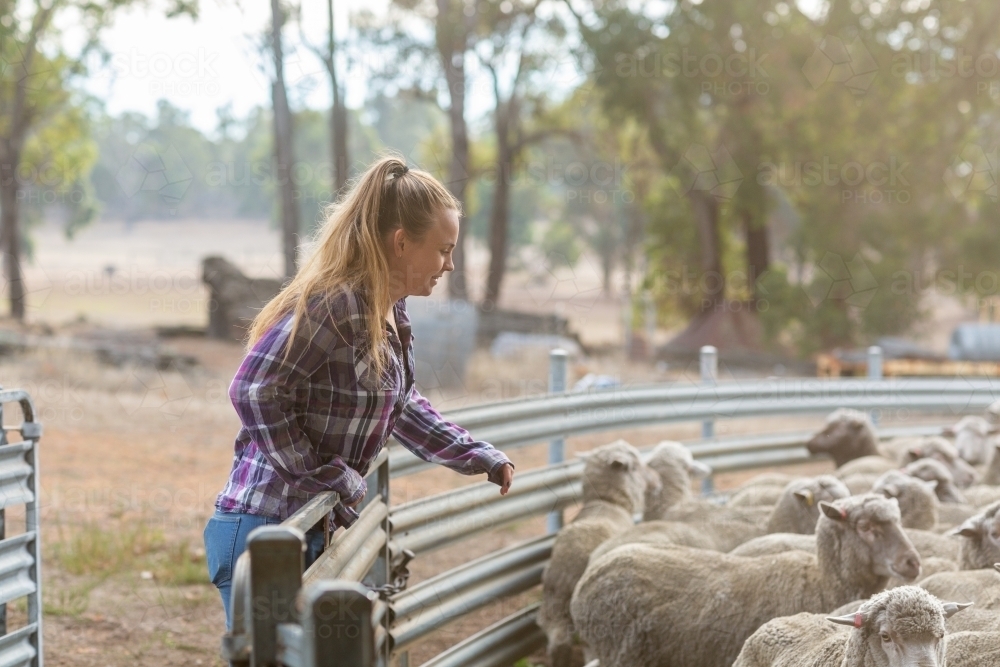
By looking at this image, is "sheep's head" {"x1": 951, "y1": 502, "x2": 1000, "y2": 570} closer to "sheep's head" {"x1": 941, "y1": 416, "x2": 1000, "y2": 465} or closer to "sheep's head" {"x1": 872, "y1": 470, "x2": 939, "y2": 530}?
"sheep's head" {"x1": 872, "y1": 470, "x2": 939, "y2": 530}

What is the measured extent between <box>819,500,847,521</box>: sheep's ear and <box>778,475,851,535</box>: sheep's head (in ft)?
2.52

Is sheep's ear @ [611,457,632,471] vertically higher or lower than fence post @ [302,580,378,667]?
lower

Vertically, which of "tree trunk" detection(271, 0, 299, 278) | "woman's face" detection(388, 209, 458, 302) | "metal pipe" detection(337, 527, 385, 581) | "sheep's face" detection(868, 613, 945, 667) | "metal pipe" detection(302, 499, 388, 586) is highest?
"tree trunk" detection(271, 0, 299, 278)

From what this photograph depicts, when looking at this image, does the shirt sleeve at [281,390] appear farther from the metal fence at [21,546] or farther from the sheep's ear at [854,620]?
the sheep's ear at [854,620]

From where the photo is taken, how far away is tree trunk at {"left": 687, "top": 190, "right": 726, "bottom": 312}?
24.3m

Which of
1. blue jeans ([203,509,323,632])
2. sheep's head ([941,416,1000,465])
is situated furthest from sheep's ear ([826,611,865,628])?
sheep's head ([941,416,1000,465])

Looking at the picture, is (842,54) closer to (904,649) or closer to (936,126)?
(936,126)

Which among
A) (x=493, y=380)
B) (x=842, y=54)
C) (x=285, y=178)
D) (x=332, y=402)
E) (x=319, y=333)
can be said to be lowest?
(x=493, y=380)

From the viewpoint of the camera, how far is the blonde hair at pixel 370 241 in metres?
2.87

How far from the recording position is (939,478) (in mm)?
6195

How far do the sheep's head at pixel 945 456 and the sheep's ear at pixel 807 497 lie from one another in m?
1.80

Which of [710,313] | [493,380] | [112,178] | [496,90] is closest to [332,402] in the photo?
[493,380]

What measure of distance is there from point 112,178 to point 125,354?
216 feet

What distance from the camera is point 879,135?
21859mm
